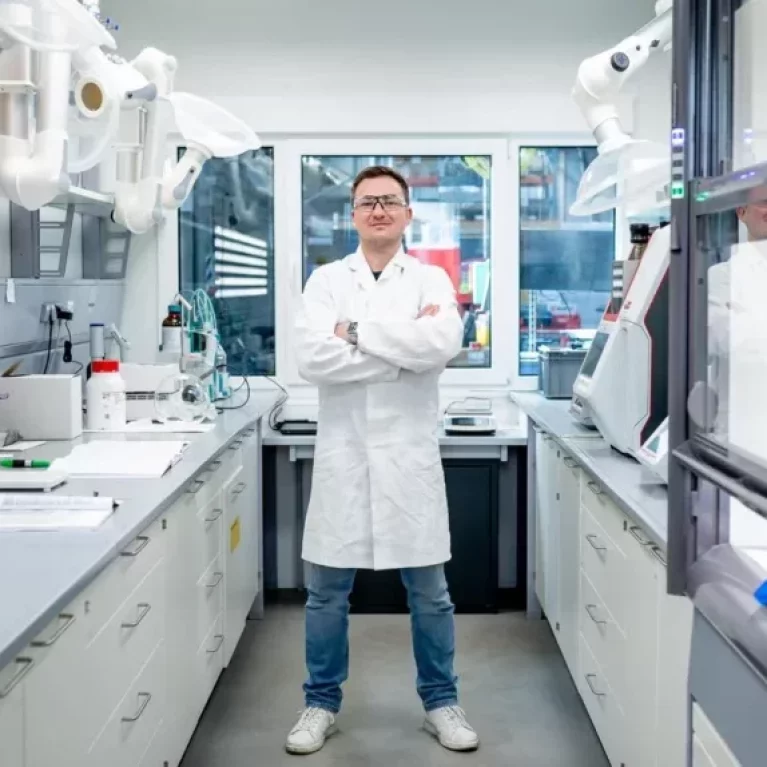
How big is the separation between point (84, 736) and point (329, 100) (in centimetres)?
330

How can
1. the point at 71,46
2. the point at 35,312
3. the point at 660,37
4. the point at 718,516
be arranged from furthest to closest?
the point at 35,312, the point at 660,37, the point at 71,46, the point at 718,516

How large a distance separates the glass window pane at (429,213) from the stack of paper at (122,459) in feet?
6.06

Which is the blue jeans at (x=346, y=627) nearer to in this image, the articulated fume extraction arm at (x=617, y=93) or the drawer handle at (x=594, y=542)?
the drawer handle at (x=594, y=542)

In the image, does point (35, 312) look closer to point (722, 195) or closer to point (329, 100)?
point (329, 100)

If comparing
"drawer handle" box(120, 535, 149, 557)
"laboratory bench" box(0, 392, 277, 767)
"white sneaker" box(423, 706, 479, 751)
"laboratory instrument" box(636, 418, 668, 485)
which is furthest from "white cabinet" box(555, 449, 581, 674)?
"drawer handle" box(120, 535, 149, 557)

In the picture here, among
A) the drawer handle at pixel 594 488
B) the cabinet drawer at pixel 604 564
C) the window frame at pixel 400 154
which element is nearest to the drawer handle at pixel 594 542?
the cabinet drawer at pixel 604 564

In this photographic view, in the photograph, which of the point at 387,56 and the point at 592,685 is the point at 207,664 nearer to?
the point at 592,685

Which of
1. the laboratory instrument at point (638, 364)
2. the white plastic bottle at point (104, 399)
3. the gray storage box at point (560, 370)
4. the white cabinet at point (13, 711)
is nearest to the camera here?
the white cabinet at point (13, 711)

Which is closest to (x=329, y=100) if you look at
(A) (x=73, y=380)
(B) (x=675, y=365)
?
(A) (x=73, y=380)

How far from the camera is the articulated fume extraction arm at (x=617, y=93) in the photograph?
2795 mm

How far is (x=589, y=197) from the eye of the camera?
3.21 m

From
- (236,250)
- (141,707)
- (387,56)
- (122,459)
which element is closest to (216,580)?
(122,459)

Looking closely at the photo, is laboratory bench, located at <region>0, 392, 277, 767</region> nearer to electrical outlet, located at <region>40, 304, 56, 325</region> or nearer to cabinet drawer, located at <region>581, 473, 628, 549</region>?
electrical outlet, located at <region>40, 304, 56, 325</region>

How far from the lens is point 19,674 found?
1.47 m
